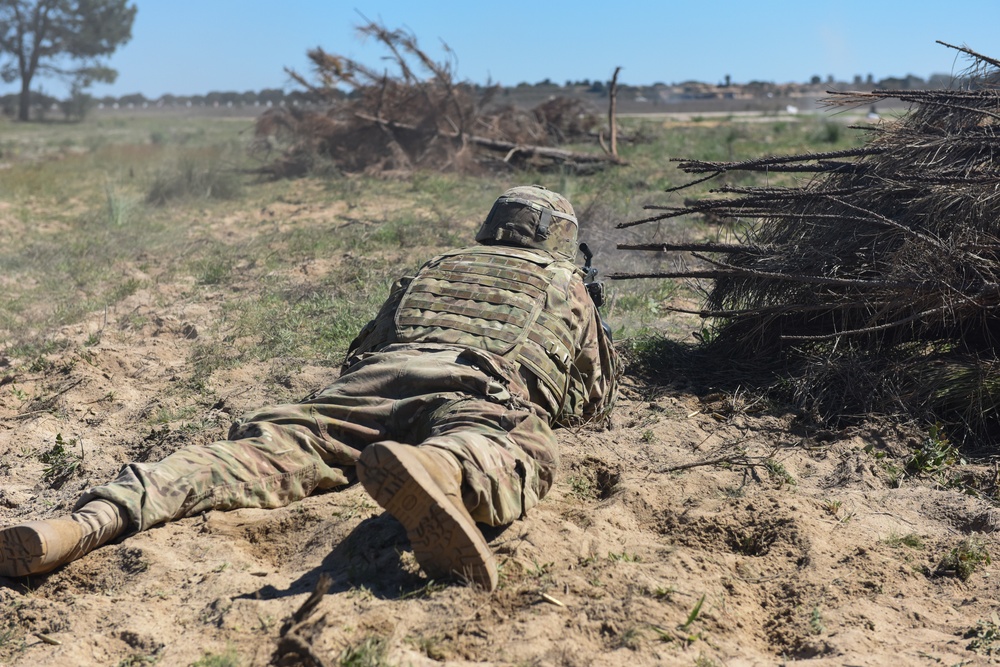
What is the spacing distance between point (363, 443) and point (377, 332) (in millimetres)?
661

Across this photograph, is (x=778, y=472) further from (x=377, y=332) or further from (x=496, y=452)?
(x=377, y=332)

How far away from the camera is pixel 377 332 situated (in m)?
4.08

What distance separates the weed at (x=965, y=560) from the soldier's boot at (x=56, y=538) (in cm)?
277

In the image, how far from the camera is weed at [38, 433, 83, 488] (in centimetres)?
419

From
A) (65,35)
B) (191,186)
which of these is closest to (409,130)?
(191,186)

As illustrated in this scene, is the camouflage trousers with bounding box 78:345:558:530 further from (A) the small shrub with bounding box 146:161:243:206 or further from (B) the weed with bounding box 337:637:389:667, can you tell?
(A) the small shrub with bounding box 146:161:243:206

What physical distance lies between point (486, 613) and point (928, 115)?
3.98m

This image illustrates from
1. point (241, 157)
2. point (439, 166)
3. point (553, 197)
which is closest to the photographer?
point (553, 197)

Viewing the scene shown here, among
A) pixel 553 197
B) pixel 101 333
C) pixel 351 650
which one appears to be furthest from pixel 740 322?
pixel 101 333

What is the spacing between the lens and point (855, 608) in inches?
117

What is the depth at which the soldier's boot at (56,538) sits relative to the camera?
2.89 meters

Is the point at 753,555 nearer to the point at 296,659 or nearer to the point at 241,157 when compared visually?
the point at 296,659

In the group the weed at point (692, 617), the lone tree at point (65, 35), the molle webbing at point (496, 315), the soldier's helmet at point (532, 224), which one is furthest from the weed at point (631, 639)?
the lone tree at point (65, 35)

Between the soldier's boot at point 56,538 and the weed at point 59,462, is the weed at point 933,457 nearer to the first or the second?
the soldier's boot at point 56,538
